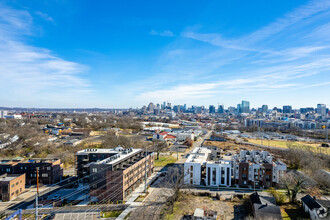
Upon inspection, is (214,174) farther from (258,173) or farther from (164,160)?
(164,160)

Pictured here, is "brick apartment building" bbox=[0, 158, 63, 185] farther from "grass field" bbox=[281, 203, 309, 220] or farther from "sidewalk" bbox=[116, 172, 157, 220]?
"grass field" bbox=[281, 203, 309, 220]

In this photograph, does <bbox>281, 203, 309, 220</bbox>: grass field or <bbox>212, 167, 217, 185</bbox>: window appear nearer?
<bbox>281, 203, 309, 220</bbox>: grass field

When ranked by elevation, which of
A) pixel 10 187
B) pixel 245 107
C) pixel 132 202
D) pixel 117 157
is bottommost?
pixel 132 202

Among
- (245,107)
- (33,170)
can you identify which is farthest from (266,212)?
(245,107)

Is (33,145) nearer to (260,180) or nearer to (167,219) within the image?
(167,219)

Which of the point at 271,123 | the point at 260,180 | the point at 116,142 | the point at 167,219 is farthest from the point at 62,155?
the point at 271,123

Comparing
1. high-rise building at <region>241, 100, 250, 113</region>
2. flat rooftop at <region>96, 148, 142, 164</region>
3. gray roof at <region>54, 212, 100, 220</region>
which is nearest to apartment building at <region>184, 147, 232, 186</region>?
flat rooftop at <region>96, 148, 142, 164</region>

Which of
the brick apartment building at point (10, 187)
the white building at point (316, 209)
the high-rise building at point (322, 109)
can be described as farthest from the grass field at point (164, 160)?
the high-rise building at point (322, 109)
